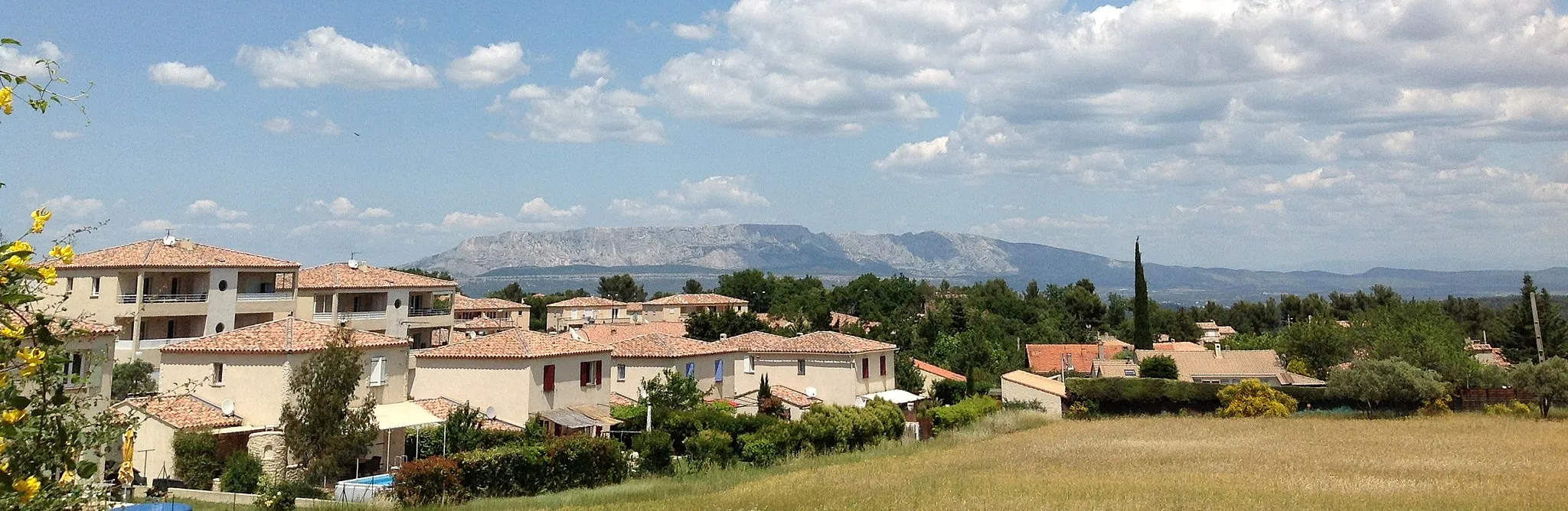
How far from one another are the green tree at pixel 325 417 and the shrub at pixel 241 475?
1.00 metres

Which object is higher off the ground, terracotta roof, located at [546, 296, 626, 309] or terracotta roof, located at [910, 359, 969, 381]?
terracotta roof, located at [546, 296, 626, 309]

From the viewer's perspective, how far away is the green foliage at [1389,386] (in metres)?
48.8

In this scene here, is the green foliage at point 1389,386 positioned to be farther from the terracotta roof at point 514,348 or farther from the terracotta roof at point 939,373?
the terracotta roof at point 514,348

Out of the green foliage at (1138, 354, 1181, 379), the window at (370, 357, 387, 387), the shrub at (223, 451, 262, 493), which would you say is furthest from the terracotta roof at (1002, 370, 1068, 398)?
the shrub at (223, 451, 262, 493)

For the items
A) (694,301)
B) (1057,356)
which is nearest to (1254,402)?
(1057,356)

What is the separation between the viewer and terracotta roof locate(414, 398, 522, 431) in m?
34.8

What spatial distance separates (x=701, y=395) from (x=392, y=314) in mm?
23552

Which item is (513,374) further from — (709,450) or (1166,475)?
(1166,475)

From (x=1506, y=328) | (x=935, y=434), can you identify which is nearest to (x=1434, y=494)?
(x=935, y=434)

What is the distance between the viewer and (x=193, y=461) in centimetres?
2833

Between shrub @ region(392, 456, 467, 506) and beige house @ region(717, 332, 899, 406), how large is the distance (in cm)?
2676

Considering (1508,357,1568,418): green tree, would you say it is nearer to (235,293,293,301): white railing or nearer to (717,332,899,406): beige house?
(717,332,899,406): beige house

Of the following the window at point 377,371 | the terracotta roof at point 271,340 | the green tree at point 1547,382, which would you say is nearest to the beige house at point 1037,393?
the green tree at point 1547,382

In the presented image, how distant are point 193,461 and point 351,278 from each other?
2902cm
